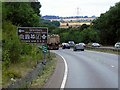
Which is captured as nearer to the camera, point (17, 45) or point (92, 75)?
point (92, 75)

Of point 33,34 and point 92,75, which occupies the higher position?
point 33,34

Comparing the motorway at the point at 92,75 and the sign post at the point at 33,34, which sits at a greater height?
the sign post at the point at 33,34

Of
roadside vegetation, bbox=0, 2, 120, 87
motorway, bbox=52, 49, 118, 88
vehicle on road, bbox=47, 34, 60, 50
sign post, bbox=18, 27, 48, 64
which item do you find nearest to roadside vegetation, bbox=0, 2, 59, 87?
roadside vegetation, bbox=0, 2, 120, 87

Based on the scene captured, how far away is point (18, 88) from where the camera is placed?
13742 mm

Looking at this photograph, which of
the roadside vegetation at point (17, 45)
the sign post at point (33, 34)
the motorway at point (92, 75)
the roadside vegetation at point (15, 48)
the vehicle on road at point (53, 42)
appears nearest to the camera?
the motorway at point (92, 75)

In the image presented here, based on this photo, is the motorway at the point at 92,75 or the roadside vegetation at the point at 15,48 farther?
the roadside vegetation at the point at 15,48

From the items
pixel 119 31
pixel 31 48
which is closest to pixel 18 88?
pixel 31 48

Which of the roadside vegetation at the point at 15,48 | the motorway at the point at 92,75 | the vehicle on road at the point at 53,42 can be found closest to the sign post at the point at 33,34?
the roadside vegetation at the point at 15,48

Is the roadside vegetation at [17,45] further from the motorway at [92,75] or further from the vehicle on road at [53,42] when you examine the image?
the vehicle on road at [53,42]

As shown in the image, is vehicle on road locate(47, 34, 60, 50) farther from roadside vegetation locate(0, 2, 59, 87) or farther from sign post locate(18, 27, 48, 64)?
sign post locate(18, 27, 48, 64)

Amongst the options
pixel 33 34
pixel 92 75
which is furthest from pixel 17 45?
pixel 33 34

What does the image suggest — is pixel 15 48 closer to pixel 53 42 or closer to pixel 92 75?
pixel 92 75

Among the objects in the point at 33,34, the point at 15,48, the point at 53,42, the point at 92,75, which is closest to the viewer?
the point at 92,75

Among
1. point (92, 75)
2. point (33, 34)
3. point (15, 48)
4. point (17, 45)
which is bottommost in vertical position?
point (92, 75)
